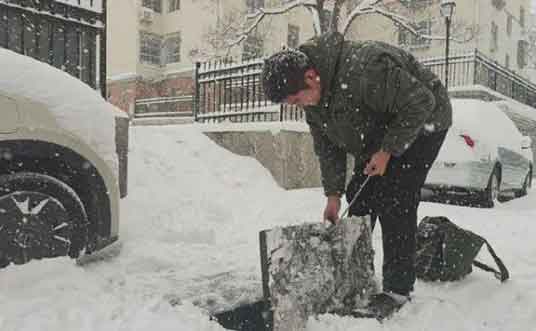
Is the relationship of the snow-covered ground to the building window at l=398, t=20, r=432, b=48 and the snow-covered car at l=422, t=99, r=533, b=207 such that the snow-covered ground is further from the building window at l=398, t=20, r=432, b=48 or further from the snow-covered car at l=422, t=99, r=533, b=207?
the building window at l=398, t=20, r=432, b=48

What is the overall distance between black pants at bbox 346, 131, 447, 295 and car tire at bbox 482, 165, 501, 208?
4.90m

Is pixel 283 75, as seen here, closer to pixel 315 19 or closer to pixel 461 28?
pixel 315 19

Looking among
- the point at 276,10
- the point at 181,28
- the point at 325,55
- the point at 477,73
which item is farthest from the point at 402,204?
the point at 181,28

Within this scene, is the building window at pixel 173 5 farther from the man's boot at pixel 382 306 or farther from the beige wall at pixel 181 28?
A: the man's boot at pixel 382 306

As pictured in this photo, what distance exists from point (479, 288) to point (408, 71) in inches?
60.4

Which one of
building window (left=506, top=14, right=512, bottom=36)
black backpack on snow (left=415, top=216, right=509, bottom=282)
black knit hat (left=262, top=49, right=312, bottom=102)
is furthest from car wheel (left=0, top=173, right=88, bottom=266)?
building window (left=506, top=14, right=512, bottom=36)

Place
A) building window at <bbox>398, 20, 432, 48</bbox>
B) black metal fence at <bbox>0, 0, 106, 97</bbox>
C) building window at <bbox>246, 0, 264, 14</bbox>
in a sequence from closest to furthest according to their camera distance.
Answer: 1. black metal fence at <bbox>0, 0, 106, 97</bbox>
2. building window at <bbox>246, 0, 264, 14</bbox>
3. building window at <bbox>398, 20, 432, 48</bbox>

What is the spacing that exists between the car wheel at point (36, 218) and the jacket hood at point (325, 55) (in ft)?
5.21

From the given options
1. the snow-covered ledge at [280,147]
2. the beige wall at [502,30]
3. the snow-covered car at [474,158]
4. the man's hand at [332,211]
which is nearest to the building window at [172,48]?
the beige wall at [502,30]

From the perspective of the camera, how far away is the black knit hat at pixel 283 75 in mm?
2316

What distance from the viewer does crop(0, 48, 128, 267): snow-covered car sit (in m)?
2.72

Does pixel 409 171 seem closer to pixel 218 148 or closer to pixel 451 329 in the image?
pixel 451 329

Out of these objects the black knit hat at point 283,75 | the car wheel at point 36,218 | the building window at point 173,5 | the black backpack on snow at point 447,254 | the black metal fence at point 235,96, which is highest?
the building window at point 173,5

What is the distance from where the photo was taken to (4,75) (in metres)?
2.75
